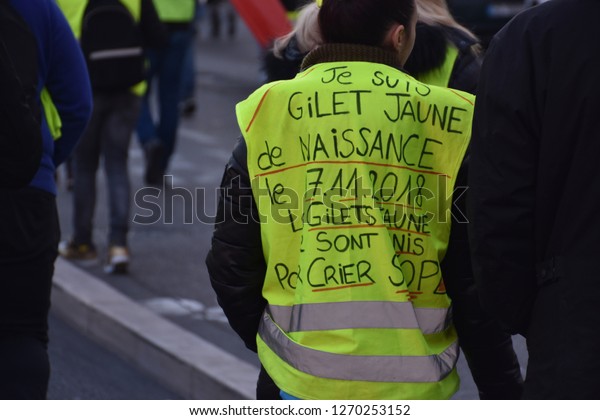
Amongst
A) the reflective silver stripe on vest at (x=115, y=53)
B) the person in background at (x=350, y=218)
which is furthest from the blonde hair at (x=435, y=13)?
the reflective silver stripe on vest at (x=115, y=53)

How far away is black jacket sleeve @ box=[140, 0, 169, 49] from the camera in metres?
7.57

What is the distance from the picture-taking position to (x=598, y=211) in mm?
2676

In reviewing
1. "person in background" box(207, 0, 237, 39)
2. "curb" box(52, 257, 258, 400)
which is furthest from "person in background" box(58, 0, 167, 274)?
"person in background" box(207, 0, 237, 39)

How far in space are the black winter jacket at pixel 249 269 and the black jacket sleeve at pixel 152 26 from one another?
4634 millimetres

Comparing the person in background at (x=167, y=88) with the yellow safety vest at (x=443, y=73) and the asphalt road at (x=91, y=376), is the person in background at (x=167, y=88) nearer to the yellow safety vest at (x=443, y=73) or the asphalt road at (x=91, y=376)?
the asphalt road at (x=91, y=376)

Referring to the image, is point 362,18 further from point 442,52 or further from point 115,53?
point 115,53

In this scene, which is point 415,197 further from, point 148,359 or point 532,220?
point 148,359

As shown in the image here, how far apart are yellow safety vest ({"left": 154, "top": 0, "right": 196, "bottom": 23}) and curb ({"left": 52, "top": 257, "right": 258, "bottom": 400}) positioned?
357 centimetres

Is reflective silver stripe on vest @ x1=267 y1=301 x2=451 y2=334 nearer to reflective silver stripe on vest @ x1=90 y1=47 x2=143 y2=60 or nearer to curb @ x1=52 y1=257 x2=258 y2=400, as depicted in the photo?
curb @ x1=52 y1=257 x2=258 y2=400

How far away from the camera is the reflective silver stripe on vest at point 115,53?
7.21 metres

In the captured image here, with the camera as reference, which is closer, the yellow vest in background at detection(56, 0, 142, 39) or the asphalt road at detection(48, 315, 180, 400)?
the asphalt road at detection(48, 315, 180, 400)

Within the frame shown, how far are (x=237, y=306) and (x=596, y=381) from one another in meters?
0.91

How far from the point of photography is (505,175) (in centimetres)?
269

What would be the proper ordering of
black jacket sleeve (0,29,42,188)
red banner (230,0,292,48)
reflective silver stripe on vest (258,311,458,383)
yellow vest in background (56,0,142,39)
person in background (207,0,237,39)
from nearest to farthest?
reflective silver stripe on vest (258,311,458,383) → black jacket sleeve (0,29,42,188) → red banner (230,0,292,48) → yellow vest in background (56,0,142,39) → person in background (207,0,237,39)
